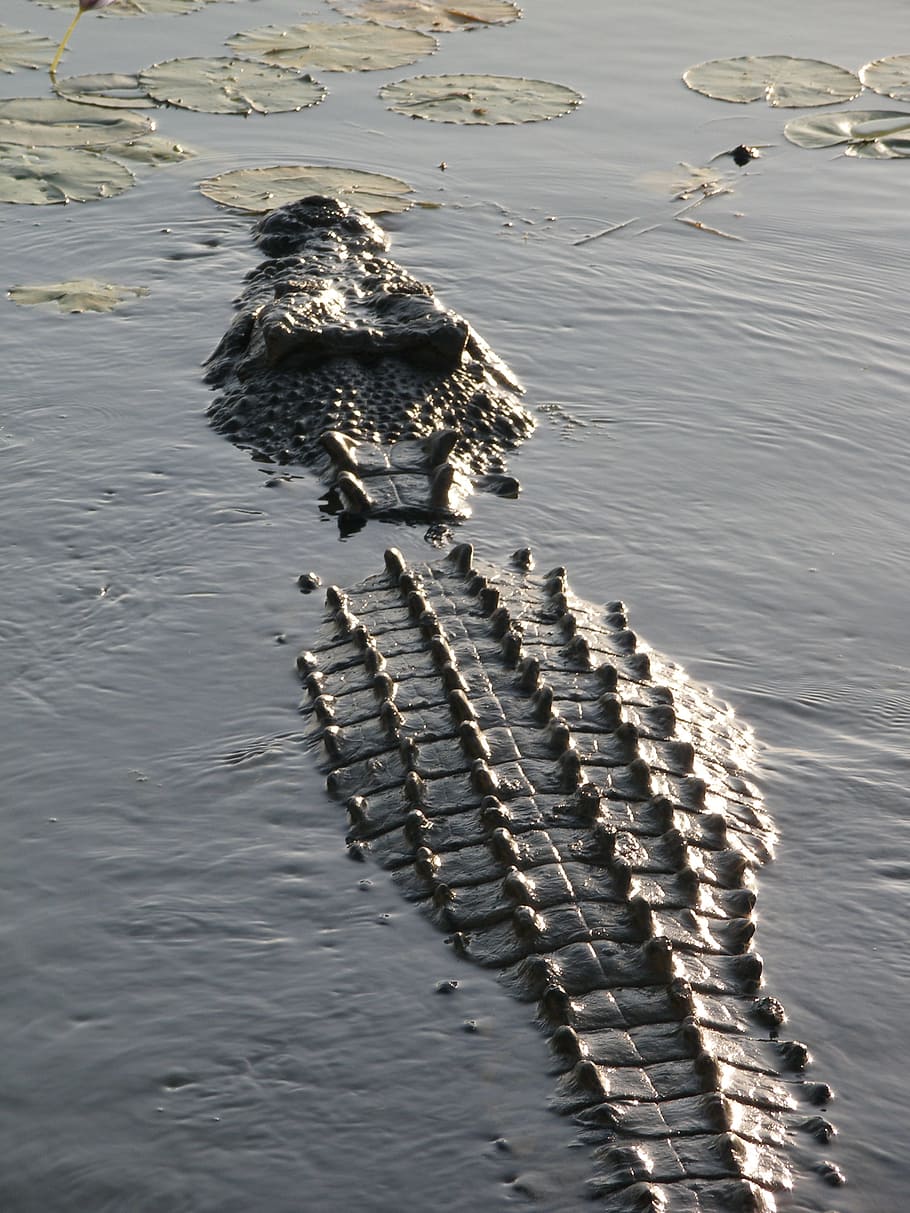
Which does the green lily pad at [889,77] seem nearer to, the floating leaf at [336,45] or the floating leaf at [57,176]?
the floating leaf at [336,45]

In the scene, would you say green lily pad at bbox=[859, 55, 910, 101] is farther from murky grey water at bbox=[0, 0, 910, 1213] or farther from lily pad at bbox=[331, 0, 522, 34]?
lily pad at bbox=[331, 0, 522, 34]

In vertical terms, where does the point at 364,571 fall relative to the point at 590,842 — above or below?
below

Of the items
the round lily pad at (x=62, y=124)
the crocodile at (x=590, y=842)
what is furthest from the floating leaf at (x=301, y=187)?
the crocodile at (x=590, y=842)

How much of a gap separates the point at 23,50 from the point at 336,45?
252 centimetres

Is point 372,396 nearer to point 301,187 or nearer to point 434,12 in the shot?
point 301,187

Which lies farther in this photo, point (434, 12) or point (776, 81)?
point (434, 12)

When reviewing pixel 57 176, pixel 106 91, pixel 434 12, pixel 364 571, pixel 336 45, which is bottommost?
pixel 364 571

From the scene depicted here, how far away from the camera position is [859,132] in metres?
12.1

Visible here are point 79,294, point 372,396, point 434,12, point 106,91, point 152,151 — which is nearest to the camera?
point 372,396

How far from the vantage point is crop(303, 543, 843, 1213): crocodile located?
376 cm

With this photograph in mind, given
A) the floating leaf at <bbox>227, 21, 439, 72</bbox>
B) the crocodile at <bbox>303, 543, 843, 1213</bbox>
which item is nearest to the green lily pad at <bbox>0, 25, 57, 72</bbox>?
the floating leaf at <bbox>227, 21, 439, 72</bbox>

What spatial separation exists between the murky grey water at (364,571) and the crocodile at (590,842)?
0.44 feet

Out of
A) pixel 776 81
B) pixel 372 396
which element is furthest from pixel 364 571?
pixel 776 81

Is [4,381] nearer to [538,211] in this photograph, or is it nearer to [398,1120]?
[538,211]
